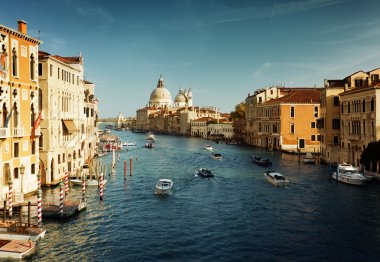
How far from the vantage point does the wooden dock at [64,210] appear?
67.2ft

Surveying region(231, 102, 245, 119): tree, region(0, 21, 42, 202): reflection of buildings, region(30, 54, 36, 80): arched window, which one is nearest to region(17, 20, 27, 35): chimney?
region(0, 21, 42, 202): reflection of buildings

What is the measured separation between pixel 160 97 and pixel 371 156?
160791 mm

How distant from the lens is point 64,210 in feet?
68.3

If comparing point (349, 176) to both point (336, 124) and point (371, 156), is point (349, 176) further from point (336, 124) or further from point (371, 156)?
point (336, 124)

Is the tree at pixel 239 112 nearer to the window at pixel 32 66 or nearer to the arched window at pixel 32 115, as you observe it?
the arched window at pixel 32 115

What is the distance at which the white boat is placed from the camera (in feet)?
93.6

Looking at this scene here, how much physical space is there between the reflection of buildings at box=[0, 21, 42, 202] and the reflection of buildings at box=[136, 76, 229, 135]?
9939cm

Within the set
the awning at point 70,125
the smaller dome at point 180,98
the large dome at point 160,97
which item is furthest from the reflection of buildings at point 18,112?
the large dome at point 160,97

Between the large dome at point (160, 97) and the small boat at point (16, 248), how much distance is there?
171m

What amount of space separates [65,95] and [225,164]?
21.5 metres

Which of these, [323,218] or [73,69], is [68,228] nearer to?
[323,218]

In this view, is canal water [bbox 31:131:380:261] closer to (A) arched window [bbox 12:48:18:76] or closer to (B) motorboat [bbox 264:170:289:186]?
(B) motorboat [bbox 264:170:289:186]

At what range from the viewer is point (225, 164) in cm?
4562

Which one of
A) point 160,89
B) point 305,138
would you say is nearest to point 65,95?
point 305,138
